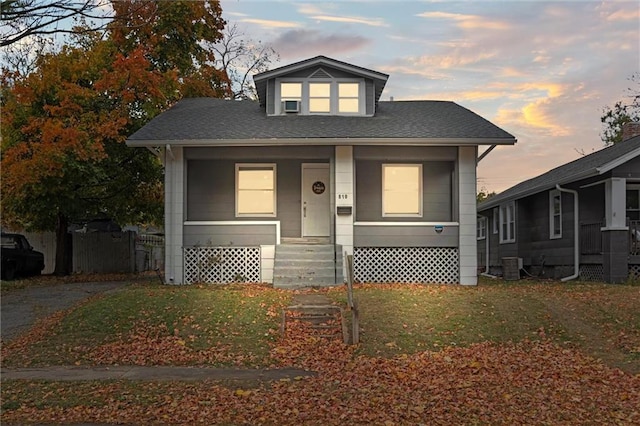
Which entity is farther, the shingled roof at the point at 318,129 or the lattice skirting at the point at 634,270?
the lattice skirting at the point at 634,270

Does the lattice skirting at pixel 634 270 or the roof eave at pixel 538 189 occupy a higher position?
the roof eave at pixel 538 189

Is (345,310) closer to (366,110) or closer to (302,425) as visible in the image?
(302,425)

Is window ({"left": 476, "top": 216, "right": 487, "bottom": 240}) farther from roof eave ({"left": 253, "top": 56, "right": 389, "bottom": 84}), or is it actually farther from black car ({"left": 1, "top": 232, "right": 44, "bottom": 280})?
black car ({"left": 1, "top": 232, "right": 44, "bottom": 280})

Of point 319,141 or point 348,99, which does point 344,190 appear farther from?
point 348,99

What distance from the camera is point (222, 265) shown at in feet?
61.1

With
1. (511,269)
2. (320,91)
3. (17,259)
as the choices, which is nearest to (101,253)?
(17,259)

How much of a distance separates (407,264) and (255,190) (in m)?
4.76

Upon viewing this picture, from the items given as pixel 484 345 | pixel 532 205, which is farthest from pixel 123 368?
pixel 532 205

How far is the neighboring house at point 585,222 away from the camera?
1906 centimetres

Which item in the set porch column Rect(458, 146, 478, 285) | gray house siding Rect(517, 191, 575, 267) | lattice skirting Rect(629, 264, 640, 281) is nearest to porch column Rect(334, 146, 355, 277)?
porch column Rect(458, 146, 478, 285)

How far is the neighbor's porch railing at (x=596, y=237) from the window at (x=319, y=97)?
853 cm

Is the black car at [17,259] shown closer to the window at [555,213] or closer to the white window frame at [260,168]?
the white window frame at [260,168]

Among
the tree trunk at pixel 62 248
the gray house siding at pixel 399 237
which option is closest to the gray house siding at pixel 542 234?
the gray house siding at pixel 399 237

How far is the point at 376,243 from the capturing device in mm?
18641
